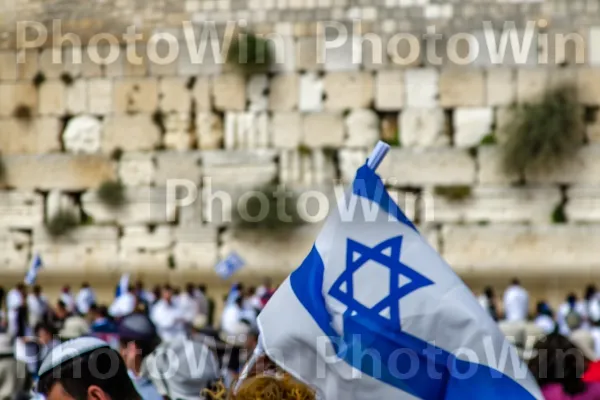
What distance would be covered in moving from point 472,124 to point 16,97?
238 inches

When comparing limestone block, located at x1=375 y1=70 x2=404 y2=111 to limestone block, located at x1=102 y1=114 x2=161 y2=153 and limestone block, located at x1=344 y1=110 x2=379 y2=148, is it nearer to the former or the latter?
limestone block, located at x1=344 y1=110 x2=379 y2=148

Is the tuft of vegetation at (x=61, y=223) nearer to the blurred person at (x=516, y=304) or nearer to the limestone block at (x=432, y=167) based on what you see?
the limestone block at (x=432, y=167)

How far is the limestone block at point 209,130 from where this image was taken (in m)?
15.7

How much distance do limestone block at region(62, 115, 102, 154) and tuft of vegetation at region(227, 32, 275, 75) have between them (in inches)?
78.1

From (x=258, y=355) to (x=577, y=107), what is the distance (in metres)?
12.7

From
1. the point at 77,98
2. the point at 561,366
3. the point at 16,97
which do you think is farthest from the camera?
the point at 16,97

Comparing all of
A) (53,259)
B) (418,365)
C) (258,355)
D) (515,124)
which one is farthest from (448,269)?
(53,259)

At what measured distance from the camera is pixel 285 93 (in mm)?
15555

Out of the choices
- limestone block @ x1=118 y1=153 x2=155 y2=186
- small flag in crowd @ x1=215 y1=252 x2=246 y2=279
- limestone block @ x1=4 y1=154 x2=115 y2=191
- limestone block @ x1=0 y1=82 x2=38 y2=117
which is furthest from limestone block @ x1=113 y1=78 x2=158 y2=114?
small flag in crowd @ x1=215 y1=252 x2=246 y2=279

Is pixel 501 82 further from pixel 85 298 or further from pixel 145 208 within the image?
pixel 85 298

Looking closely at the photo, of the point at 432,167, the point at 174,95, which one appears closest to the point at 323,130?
the point at 432,167

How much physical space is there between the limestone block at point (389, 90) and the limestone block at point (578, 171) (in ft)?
6.01

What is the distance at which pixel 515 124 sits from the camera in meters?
14.8

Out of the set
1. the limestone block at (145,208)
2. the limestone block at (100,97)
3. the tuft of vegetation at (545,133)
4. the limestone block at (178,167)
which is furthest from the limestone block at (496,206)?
the limestone block at (100,97)
